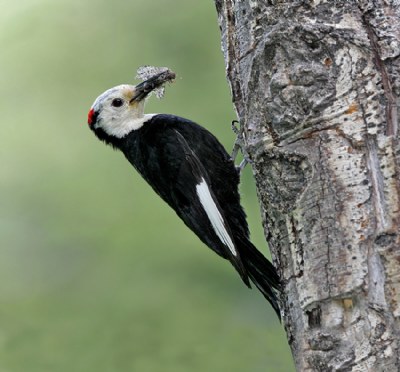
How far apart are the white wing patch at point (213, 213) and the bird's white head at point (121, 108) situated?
0.75 m

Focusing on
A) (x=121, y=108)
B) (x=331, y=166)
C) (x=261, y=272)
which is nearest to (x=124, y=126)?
(x=121, y=108)

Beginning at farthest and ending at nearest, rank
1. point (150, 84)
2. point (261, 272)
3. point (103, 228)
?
1. point (103, 228)
2. point (150, 84)
3. point (261, 272)

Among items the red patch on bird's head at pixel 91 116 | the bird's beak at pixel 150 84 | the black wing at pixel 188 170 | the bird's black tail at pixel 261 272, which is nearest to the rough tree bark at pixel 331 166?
the bird's black tail at pixel 261 272

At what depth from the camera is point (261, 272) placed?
3.19 meters

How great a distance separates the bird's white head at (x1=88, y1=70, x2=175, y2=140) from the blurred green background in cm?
29

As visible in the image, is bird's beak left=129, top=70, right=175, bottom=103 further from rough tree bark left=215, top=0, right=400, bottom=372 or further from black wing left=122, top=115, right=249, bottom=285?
rough tree bark left=215, top=0, right=400, bottom=372

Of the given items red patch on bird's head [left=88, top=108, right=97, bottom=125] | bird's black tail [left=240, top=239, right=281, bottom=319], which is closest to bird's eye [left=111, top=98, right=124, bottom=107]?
red patch on bird's head [left=88, top=108, right=97, bottom=125]

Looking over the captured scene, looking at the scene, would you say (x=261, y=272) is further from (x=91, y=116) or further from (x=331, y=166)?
(x=91, y=116)

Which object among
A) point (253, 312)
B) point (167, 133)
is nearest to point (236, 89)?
point (167, 133)

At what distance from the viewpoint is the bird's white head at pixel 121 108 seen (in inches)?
171

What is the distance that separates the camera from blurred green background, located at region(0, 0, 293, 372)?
4664mm

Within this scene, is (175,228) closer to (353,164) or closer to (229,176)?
(229,176)

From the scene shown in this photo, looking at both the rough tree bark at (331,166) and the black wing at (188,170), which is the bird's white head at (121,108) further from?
the rough tree bark at (331,166)

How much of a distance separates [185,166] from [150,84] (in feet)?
2.31
